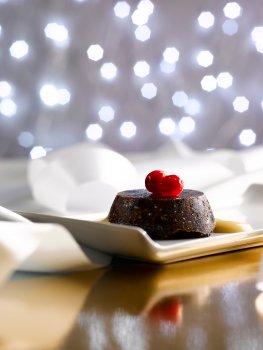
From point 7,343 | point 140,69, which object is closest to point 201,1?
point 140,69

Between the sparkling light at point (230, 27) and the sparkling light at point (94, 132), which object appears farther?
the sparkling light at point (230, 27)

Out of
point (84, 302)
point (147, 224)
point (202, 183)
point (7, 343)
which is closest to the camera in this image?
point (7, 343)

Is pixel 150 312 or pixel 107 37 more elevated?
pixel 107 37

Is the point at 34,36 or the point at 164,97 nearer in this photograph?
the point at 34,36

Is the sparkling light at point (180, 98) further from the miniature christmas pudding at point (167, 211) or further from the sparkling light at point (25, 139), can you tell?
the miniature christmas pudding at point (167, 211)

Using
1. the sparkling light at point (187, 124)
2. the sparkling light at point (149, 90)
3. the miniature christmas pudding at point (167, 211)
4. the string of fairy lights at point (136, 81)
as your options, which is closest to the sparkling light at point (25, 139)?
the string of fairy lights at point (136, 81)

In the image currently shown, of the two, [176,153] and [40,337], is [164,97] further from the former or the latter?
[40,337]

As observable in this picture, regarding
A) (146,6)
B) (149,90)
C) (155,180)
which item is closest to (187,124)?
(149,90)
